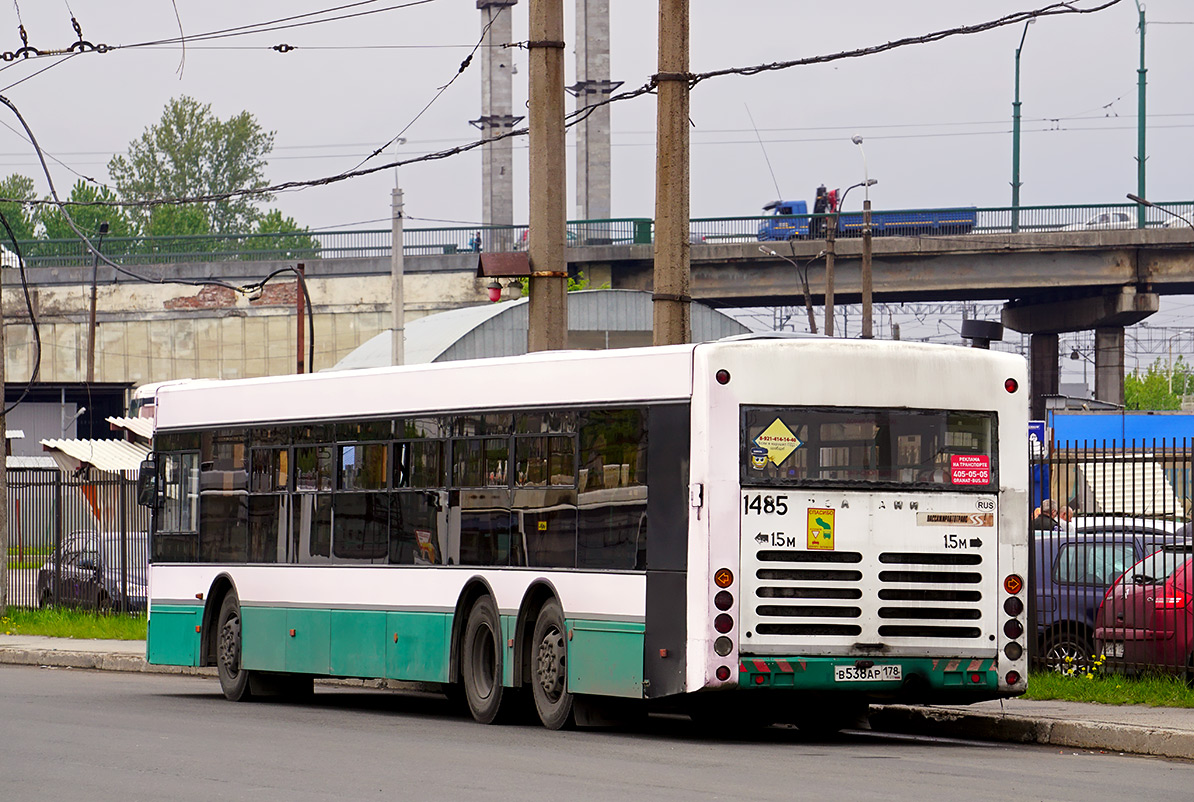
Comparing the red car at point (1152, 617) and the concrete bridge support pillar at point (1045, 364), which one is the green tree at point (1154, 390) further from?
the red car at point (1152, 617)

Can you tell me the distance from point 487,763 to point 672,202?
695 cm

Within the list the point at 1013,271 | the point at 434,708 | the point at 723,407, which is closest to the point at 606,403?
the point at 723,407

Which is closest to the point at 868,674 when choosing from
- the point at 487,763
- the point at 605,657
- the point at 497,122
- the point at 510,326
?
the point at 605,657

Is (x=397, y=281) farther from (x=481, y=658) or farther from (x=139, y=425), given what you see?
(x=481, y=658)

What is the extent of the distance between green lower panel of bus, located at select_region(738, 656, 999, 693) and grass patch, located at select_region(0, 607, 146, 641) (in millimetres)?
16020

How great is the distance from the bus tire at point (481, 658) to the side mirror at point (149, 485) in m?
5.80

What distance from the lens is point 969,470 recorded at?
46.6 ft

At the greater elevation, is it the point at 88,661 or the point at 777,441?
the point at 777,441

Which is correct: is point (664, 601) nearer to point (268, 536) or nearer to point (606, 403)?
point (606, 403)

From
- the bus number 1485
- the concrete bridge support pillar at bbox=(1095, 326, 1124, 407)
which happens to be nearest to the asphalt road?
the bus number 1485

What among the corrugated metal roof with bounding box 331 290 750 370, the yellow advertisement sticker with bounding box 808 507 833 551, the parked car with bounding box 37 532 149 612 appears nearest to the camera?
the yellow advertisement sticker with bounding box 808 507 833 551

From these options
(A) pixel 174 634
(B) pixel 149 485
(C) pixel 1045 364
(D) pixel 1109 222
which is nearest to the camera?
(A) pixel 174 634

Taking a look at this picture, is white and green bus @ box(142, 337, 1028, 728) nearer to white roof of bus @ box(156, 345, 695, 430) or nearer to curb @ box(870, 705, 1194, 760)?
white roof of bus @ box(156, 345, 695, 430)

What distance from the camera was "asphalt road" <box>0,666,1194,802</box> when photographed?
34.7 feet
